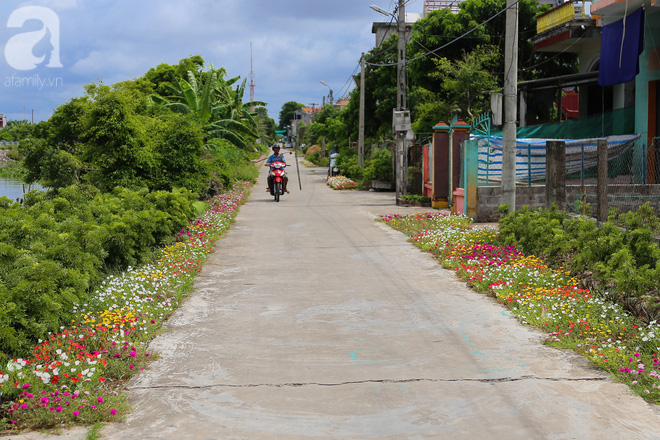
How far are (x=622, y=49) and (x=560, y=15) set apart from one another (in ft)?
23.9

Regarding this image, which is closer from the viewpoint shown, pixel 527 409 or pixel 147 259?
pixel 527 409

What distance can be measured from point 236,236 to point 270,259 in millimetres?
2906

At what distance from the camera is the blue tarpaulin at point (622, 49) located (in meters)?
17.8

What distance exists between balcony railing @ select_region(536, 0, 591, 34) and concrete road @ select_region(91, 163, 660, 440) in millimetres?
18777

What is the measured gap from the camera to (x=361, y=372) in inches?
200

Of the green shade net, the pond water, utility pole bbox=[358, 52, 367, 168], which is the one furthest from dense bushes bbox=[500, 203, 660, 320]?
the pond water

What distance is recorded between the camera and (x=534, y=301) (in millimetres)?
7090

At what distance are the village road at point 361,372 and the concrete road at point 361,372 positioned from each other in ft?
0.04

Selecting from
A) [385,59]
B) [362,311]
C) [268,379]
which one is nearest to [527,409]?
[268,379]

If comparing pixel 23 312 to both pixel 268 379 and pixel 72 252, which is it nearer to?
pixel 72 252

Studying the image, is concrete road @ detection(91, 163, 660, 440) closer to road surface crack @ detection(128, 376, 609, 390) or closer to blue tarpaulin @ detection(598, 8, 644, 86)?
road surface crack @ detection(128, 376, 609, 390)

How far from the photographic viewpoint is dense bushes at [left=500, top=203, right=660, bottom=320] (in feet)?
21.4

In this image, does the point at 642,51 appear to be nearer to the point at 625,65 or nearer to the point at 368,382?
the point at 625,65

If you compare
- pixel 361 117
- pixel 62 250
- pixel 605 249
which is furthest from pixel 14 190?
pixel 605 249
